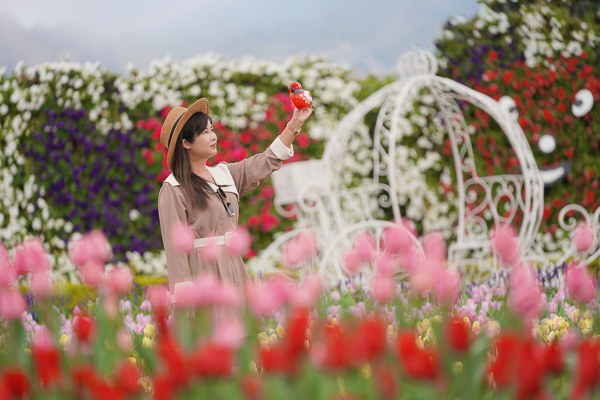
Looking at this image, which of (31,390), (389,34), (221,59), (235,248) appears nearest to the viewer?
(31,390)

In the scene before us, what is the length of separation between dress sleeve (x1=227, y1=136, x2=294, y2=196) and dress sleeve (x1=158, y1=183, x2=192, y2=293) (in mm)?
393

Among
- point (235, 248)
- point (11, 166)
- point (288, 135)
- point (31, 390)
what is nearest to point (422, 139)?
point (288, 135)

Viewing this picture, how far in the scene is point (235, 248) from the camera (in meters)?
1.22

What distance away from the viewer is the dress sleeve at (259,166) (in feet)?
7.19

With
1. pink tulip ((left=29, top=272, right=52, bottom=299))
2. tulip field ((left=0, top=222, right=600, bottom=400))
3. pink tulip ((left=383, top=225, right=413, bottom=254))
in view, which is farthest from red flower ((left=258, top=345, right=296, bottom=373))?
pink tulip ((left=29, top=272, right=52, bottom=299))

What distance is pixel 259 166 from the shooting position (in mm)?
2230

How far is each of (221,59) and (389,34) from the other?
13461 mm

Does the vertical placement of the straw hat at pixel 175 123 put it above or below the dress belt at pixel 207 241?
above

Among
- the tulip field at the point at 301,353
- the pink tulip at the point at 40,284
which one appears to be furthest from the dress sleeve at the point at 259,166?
the pink tulip at the point at 40,284

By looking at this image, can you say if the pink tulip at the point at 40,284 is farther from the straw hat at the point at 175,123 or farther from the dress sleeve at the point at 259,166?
the dress sleeve at the point at 259,166

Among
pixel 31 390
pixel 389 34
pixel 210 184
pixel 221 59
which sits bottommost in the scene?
pixel 31 390

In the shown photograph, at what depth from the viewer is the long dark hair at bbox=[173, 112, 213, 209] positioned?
1999 mm

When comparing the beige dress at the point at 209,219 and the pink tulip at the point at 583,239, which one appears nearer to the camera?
the pink tulip at the point at 583,239

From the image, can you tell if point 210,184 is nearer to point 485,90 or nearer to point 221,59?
point 221,59
